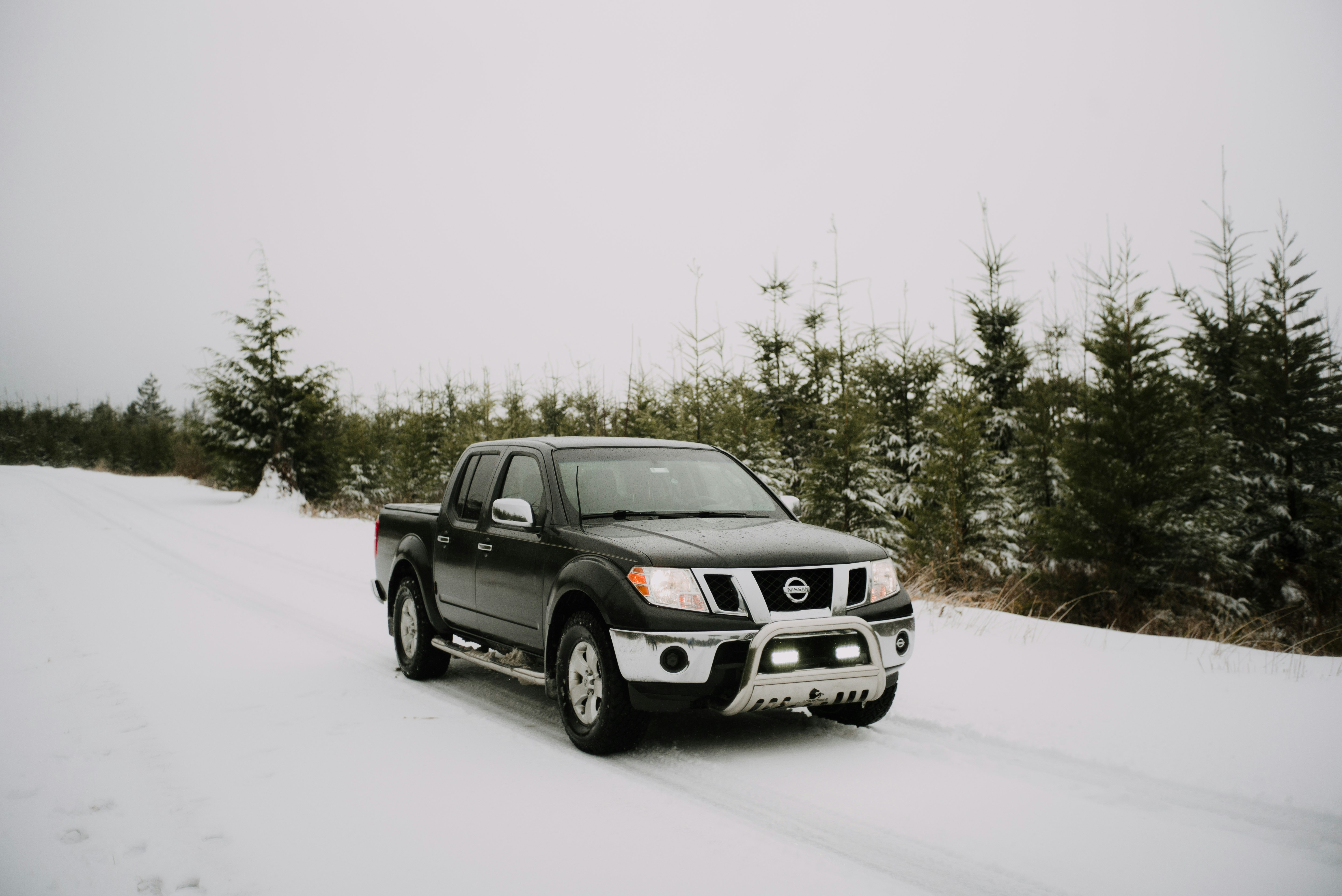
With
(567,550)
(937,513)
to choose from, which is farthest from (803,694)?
(937,513)

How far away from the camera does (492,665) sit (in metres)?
6.29

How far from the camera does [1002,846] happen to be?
3.90 m

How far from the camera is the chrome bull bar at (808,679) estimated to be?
475cm

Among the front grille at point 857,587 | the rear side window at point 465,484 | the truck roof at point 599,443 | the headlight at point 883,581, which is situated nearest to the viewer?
the front grille at point 857,587

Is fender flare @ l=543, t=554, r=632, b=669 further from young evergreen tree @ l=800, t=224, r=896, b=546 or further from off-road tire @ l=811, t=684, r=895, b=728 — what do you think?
young evergreen tree @ l=800, t=224, r=896, b=546

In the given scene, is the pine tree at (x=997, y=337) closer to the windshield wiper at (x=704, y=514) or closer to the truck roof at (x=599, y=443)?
the truck roof at (x=599, y=443)

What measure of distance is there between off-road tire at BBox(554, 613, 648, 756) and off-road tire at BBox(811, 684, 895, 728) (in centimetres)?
141

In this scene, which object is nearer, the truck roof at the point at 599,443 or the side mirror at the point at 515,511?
the side mirror at the point at 515,511

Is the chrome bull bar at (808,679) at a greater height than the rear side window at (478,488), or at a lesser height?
lesser

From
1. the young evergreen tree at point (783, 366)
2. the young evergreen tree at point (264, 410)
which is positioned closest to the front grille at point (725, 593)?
the young evergreen tree at point (783, 366)

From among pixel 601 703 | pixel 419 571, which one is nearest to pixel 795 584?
pixel 601 703

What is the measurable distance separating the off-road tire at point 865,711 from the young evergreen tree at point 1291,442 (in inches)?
413

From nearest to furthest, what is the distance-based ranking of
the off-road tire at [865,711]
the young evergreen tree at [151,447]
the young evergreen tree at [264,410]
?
the off-road tire at [865,711]
the young evergreen tree at [264,410]
the young evergreen tree at [151,447]

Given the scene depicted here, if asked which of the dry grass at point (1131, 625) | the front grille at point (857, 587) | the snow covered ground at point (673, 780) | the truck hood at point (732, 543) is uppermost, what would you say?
the truck hood at point (732, 543)
